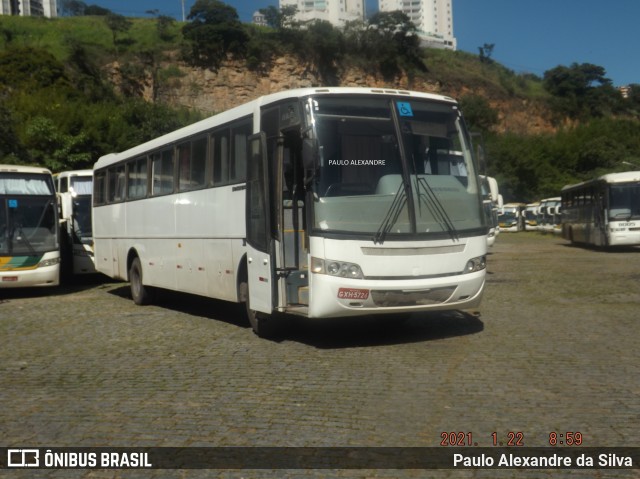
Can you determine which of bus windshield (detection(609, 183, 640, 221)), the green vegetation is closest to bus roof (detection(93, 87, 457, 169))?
bus windshield (detection(609, 183, 640, 221))

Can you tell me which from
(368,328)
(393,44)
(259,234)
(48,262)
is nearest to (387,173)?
(259,234)

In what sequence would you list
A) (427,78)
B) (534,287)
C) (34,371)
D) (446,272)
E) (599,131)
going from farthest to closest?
(427,78)
(599,131)
(534,287)
(446,272)
(34,371)

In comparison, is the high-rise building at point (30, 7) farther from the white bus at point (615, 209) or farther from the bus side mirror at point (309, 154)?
the bus side mirror at point (309, 154)

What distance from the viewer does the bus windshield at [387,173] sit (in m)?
9.22

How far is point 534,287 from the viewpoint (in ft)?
55.0

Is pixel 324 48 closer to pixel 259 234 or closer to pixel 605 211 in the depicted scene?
pixel 605 211

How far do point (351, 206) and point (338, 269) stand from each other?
76 centimetres

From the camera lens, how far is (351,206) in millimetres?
9227

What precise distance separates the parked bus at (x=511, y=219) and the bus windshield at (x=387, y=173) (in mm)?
53110

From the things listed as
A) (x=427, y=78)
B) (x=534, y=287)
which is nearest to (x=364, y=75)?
(x=427, y=78)

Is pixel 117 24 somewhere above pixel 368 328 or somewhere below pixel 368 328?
above

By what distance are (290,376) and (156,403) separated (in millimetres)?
1527

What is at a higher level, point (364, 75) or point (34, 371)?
point (364, 75)

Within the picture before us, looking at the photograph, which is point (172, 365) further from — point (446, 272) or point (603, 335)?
point (603, 335)
